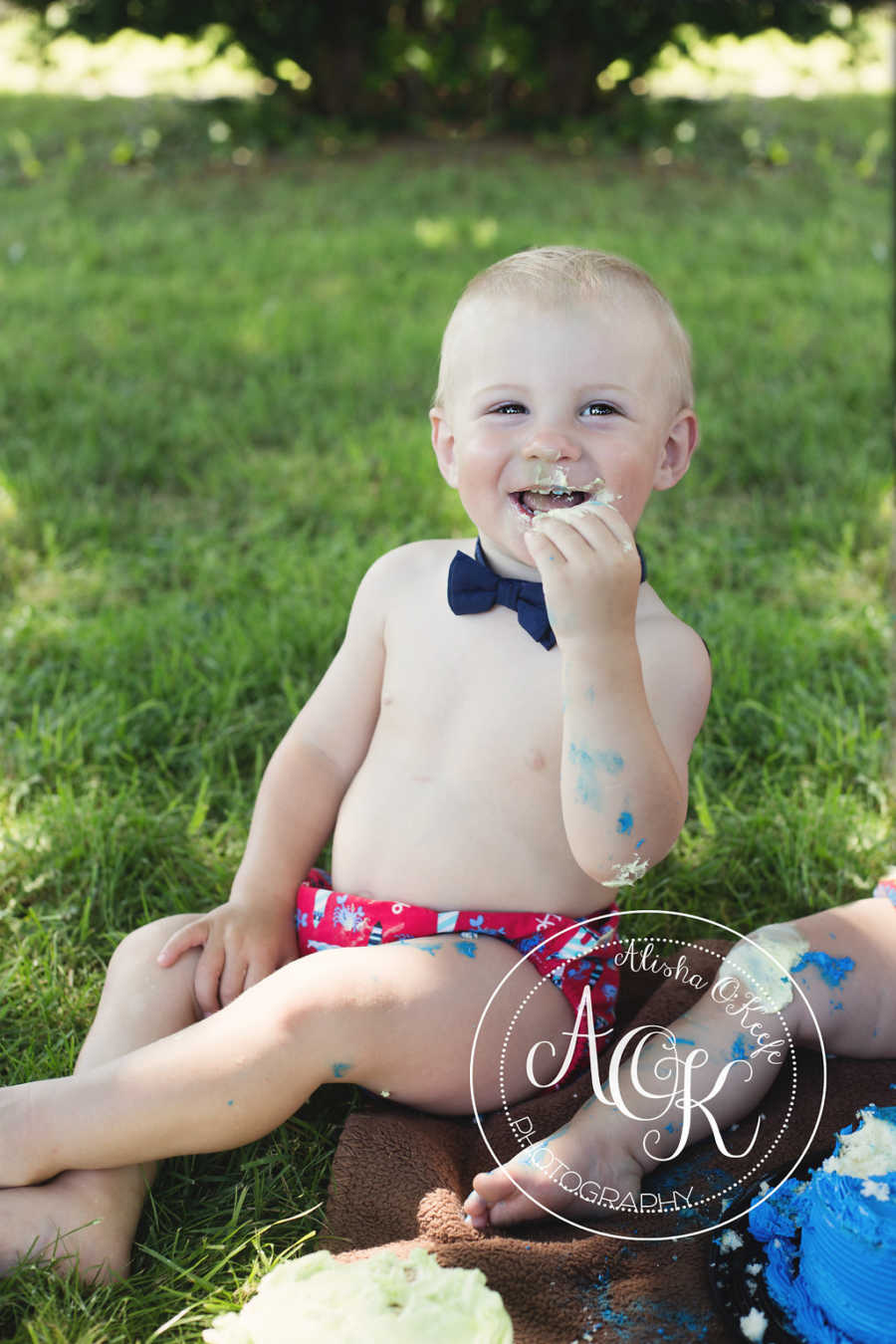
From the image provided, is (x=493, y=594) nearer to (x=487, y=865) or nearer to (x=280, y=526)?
(x=487, y=865)

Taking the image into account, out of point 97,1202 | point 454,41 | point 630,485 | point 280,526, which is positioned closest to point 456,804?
point 630,485

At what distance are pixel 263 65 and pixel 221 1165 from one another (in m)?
7.05

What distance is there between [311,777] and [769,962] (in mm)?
719

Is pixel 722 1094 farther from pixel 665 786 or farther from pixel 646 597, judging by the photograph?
pixel 646 597

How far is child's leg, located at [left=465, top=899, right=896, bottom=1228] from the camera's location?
1.49 metres

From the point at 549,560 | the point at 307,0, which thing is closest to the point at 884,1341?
the point at 549,560

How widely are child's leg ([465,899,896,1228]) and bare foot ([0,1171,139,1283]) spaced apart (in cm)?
42

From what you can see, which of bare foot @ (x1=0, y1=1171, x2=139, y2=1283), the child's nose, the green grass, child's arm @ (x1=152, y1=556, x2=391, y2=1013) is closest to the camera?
bare foot @ (x1=0, y1=1171, x2=139, y2=1283)

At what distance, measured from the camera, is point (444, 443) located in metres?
1.76

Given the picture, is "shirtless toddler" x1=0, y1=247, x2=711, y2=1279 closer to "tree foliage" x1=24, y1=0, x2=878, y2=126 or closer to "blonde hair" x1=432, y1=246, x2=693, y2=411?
"blonde hair" x1=432, y1=246, x2=693, y2=411

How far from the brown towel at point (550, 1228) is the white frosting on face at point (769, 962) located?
11 cm

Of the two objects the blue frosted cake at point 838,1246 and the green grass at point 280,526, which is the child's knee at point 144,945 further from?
the blue frosted cake at point 838,1246

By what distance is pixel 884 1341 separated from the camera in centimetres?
129

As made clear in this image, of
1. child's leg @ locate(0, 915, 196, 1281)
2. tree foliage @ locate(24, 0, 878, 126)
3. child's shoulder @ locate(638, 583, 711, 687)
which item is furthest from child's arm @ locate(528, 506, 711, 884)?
tree foliage @ locate(24, 0, 878, 126)
